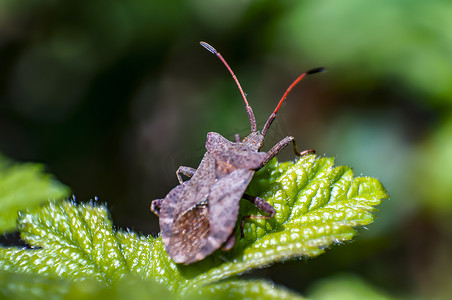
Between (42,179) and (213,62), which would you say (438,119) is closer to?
(213,62)

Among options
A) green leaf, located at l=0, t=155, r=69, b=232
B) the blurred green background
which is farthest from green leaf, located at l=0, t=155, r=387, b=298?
the blurred green background

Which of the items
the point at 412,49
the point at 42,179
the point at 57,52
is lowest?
the point at 42,179

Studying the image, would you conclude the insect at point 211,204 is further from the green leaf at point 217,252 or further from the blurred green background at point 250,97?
the blurred green background at point 250,97

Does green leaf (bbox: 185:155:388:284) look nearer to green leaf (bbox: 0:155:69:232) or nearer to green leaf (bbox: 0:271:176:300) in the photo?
green leaf (bbox: 0:271:176:300)

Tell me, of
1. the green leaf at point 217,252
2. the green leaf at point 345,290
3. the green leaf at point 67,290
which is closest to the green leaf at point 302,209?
the green leaf at point 217,252

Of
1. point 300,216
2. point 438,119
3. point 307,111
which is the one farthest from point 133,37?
point 300,216

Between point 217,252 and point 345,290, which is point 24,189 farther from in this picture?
point 345,290

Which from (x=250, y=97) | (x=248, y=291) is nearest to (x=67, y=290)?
(x=248, y=291)
